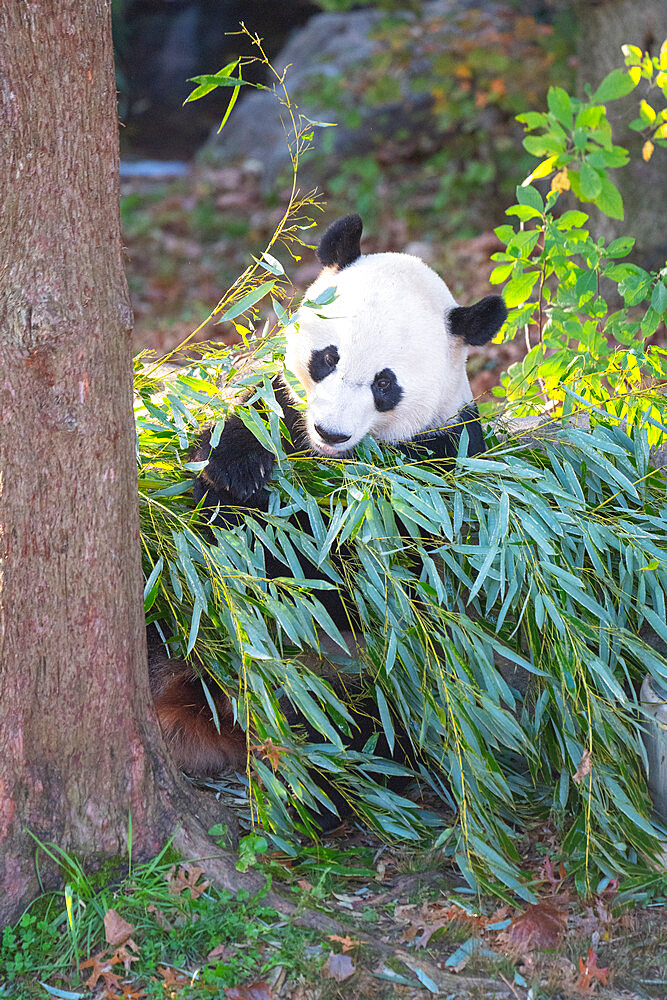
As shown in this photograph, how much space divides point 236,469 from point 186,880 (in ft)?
3.02

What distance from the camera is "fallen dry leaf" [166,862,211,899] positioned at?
2000 millimetres

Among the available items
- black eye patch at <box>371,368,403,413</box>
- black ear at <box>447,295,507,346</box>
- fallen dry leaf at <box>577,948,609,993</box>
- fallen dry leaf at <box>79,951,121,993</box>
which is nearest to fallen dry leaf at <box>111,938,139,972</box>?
fallen dry leaf at <box>79,951,121,993</box>

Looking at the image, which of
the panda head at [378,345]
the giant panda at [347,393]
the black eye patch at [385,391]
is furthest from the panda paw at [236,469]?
the black eye patch at [385,391]

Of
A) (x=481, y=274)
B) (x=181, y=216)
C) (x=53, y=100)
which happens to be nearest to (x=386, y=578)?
(x=53, y=100)

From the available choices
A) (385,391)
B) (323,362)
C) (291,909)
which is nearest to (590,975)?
(291,909)

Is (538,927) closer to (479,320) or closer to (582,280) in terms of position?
(479,320)

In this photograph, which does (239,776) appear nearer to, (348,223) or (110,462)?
(110,462)

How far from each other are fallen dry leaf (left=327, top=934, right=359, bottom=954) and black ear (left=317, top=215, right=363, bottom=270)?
64.7 inches

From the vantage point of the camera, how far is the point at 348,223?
2.61 m

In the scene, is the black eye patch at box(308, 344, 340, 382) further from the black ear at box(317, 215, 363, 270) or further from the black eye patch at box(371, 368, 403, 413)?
the black ear at box(317, 215, 363, 270)

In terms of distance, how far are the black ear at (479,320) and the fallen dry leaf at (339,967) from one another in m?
1.51

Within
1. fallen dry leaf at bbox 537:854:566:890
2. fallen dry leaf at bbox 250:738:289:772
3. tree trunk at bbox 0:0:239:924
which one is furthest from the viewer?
fallen dry leaf at bbox 537:854:566:890

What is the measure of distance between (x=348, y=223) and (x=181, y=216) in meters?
6.59

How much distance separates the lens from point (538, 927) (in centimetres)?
206
